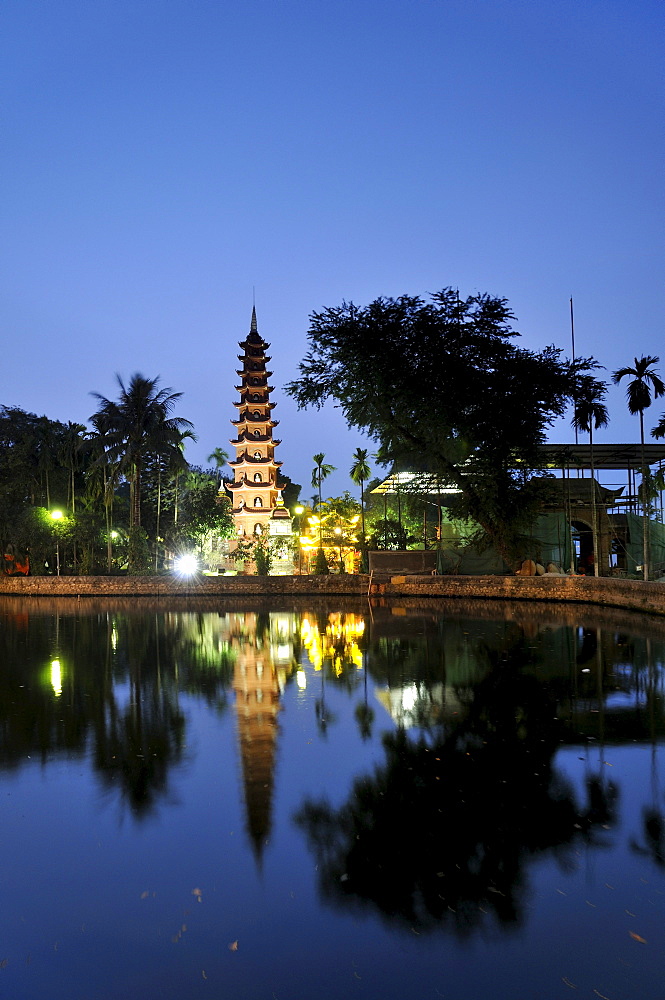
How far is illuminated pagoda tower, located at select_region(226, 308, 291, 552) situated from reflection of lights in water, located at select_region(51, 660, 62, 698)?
44.3m

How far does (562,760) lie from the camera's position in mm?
6477

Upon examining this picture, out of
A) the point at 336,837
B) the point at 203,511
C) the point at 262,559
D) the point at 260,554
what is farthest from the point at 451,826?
the point at 203,511

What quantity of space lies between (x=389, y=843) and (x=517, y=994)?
1.57m

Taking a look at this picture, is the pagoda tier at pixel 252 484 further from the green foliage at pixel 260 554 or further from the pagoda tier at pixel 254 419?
the green foliage at pixel 260 554

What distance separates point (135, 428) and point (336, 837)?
3738 centimetres

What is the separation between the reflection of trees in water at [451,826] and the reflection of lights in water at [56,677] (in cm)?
531

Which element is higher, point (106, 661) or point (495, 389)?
point (495, 389)

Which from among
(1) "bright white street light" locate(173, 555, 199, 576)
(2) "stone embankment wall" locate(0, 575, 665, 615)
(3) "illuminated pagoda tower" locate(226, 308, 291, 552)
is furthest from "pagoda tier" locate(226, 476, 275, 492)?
(2) "stone embankment wall" locate(0, 575, 665, 615)

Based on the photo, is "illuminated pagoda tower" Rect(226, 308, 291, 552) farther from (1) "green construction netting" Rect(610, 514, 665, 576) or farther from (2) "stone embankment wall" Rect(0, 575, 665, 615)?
(1) "green construction netting" Rect(610, 514, 665, 576)

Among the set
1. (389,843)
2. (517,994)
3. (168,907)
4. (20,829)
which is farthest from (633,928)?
(20,829)

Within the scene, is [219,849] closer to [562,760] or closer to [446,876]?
[446,876]

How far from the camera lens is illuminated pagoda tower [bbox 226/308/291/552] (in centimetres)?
5862

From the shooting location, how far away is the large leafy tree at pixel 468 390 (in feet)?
90.9

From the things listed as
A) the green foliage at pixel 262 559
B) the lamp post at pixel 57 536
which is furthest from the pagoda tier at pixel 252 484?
the lamp post at pixel 57 536
